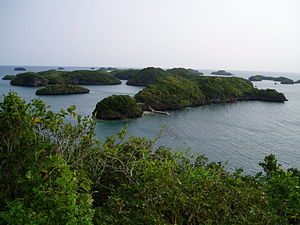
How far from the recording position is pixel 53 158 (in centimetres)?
355

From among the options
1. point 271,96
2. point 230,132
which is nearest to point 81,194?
point 230,132

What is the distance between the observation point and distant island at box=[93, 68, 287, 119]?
163 ft

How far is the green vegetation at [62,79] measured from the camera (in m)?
82.1

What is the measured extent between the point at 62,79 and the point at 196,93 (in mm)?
56282

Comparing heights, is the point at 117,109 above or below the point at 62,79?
below

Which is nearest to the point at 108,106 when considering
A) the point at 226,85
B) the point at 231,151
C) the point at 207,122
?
the point at 207,122

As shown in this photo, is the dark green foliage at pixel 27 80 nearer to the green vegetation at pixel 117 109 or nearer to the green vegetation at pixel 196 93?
the green vegetation at pixel 196 93

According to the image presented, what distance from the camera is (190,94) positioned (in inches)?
2344

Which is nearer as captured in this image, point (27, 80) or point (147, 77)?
point (27, 80)

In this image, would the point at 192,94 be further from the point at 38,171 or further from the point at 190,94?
the point at 38,171

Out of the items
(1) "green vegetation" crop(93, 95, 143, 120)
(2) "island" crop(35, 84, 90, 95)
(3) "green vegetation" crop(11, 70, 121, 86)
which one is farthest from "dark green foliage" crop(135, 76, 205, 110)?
(3) "green vegetation" crop(11, 70, 121, 86)

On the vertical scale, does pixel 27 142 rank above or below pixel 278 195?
above

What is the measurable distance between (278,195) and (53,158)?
4162mm

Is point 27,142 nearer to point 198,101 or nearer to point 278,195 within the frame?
point 278,195
